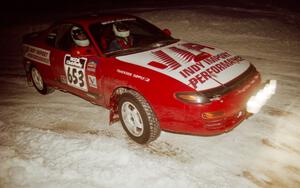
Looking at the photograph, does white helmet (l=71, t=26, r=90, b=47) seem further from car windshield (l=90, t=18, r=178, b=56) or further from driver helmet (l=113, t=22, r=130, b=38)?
driver helmet (l=113, t=22, r=130, b=38)

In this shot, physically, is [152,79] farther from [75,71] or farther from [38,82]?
[38,82]

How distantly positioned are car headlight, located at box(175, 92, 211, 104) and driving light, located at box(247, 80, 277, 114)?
24.2 inches

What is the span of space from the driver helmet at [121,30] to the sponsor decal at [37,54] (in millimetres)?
1289

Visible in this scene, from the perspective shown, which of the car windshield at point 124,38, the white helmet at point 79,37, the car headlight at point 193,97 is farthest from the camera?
the car windshield at point 124,38

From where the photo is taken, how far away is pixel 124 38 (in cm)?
475

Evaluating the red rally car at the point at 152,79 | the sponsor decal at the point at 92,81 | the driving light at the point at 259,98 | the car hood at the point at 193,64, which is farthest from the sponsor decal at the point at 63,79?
the driving light at the point at 259,98

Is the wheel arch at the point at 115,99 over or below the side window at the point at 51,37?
below

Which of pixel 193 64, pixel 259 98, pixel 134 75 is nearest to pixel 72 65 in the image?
pixel 134 75

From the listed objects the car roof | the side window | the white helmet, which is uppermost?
the car roof

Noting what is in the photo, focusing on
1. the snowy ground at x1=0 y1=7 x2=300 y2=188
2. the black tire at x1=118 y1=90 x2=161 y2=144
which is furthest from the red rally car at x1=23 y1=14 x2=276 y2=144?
the snowy ground at x1=0 y1=7 x2=300 y2=188

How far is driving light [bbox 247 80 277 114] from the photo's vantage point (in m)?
3.52

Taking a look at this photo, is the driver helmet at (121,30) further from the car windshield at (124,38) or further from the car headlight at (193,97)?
the car headlight at (193,97)

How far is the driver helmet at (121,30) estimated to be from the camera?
467cm

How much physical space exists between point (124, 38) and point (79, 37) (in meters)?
0.77
